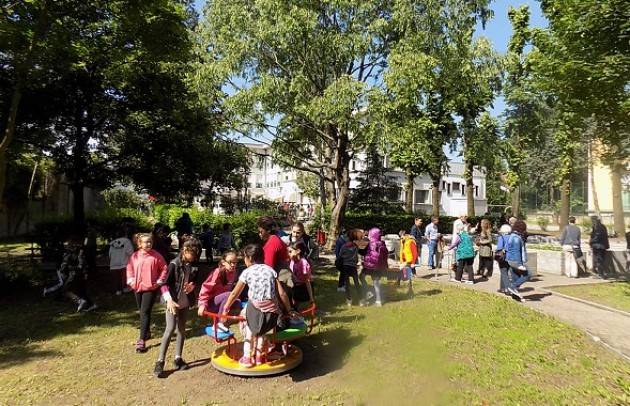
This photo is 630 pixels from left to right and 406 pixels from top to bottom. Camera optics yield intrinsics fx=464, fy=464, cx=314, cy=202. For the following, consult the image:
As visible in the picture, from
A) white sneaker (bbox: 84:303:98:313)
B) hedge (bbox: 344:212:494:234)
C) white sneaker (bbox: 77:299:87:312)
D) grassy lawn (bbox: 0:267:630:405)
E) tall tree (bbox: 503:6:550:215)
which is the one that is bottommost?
grassy lawn (bbox: 0:267:630:405)

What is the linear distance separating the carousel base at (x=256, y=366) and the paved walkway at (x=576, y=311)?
4.67 metres

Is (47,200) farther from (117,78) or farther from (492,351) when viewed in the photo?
(492,351)

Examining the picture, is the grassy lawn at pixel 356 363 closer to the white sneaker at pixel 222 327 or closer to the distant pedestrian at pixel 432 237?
the white sneaker at pixel 222 327

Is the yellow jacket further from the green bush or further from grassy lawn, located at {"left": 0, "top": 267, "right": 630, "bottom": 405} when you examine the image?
the green bush

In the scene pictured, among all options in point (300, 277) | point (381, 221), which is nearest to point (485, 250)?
point (300, 277)

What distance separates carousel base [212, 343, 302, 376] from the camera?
560 cm

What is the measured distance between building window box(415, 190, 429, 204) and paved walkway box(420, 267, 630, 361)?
36.7 m

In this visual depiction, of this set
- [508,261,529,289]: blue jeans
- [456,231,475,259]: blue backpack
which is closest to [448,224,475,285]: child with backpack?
[456,231,475,259]: blue backpack

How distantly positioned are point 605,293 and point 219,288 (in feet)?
30.6

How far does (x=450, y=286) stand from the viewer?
11609mm

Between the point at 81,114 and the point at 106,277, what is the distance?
14.3 feet

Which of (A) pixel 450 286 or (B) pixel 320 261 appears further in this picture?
(B) pixel 320 261

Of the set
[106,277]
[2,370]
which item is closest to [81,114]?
[106,277]

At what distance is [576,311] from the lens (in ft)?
30.2
